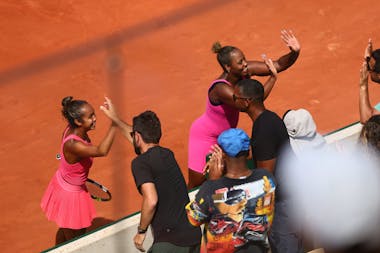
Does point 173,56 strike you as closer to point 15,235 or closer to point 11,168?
point 11,168

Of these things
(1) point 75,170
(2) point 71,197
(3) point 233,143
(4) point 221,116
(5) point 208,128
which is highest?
(3) point 233,143

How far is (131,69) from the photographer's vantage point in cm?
1091

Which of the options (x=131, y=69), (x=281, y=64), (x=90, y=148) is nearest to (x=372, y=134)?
(x=281, y=64)

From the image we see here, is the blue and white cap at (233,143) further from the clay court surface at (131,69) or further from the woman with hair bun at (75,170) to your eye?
the clay court surface at (131,69)

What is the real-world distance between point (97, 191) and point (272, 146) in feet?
8.38

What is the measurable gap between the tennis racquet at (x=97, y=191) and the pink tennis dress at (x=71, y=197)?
325 mm

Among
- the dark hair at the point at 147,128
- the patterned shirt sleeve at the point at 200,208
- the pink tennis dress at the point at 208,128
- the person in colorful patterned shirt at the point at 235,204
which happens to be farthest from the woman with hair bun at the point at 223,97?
the patterned shirt sleeve at the point at 200,208

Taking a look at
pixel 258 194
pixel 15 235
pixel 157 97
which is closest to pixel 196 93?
pixel 157 97

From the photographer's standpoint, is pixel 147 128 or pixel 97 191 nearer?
pixel 147 128

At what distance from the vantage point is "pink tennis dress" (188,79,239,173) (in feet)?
23.4

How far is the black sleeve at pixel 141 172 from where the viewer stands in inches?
214

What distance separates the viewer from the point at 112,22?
12195 mm

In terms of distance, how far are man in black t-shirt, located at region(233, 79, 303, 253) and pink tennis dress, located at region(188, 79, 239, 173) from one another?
34.5 inches

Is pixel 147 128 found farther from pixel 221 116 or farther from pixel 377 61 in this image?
pixel 377 61
